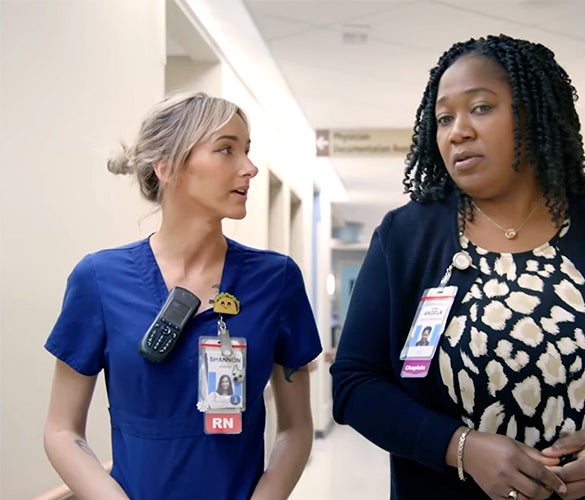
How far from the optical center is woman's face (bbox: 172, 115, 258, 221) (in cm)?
148

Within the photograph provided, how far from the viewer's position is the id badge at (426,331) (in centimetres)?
129

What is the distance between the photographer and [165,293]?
4.77 ft

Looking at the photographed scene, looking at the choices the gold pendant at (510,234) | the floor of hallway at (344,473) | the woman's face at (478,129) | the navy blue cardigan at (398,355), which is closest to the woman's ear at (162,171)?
the navy blue cardigan at (398,355)

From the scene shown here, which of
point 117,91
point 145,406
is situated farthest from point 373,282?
point 117,91

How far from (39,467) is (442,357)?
122 centimetres

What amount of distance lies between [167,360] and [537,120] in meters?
0.78

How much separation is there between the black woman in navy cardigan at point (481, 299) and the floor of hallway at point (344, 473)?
413cm

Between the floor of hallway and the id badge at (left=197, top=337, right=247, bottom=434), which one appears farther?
the floor of hallway

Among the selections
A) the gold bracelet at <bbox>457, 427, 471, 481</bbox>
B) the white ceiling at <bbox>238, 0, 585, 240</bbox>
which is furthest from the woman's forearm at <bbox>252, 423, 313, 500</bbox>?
the white ceiling at <bbox>238, 0, 585, 240</bbox>

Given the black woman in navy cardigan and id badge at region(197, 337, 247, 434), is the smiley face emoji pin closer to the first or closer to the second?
id badge at region(197, 337, 247, 434)

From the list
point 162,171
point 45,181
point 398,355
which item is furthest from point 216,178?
point 45,181

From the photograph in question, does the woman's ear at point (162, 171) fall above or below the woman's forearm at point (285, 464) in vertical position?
above

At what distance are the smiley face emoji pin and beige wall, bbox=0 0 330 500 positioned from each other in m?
0.40

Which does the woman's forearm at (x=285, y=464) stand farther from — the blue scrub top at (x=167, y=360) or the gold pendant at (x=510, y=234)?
the gold pendant at (x=510, y=234)
